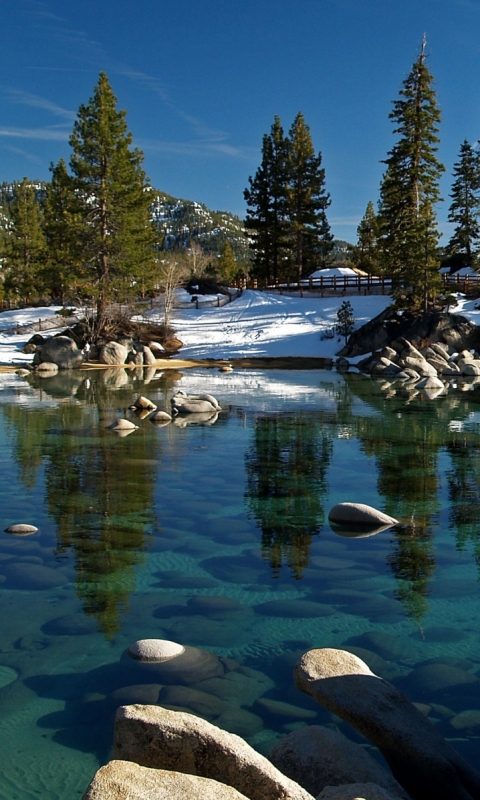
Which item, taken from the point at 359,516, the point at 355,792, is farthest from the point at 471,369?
the point at 355,792

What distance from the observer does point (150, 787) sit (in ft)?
10.7

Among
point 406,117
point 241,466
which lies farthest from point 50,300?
point 241,466

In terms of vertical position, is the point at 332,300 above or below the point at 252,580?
above

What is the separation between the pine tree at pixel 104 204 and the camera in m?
39.0

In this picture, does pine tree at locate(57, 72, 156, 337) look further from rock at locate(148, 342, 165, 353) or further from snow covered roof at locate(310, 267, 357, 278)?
snow covered roof at locate(310, 267, 357, 278)

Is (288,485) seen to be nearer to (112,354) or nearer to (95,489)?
(95,489)

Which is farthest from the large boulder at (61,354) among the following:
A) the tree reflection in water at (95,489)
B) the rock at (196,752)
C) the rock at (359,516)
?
the rock at (196,752)

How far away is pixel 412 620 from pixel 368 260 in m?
61.4

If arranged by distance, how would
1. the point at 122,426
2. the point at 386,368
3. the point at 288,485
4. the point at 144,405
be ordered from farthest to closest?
the point at 386,368 < the point at 144,405 < the point at 122,426 < the point at 288,485

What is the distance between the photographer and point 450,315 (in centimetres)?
3962

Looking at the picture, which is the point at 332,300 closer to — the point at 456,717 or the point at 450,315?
the point at 450,315

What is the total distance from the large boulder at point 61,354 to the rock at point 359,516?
30.6m

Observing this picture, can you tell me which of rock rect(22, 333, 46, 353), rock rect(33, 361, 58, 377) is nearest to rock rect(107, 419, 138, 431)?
rock rect(33, 361, 58, 377)

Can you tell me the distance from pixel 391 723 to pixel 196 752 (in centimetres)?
140
